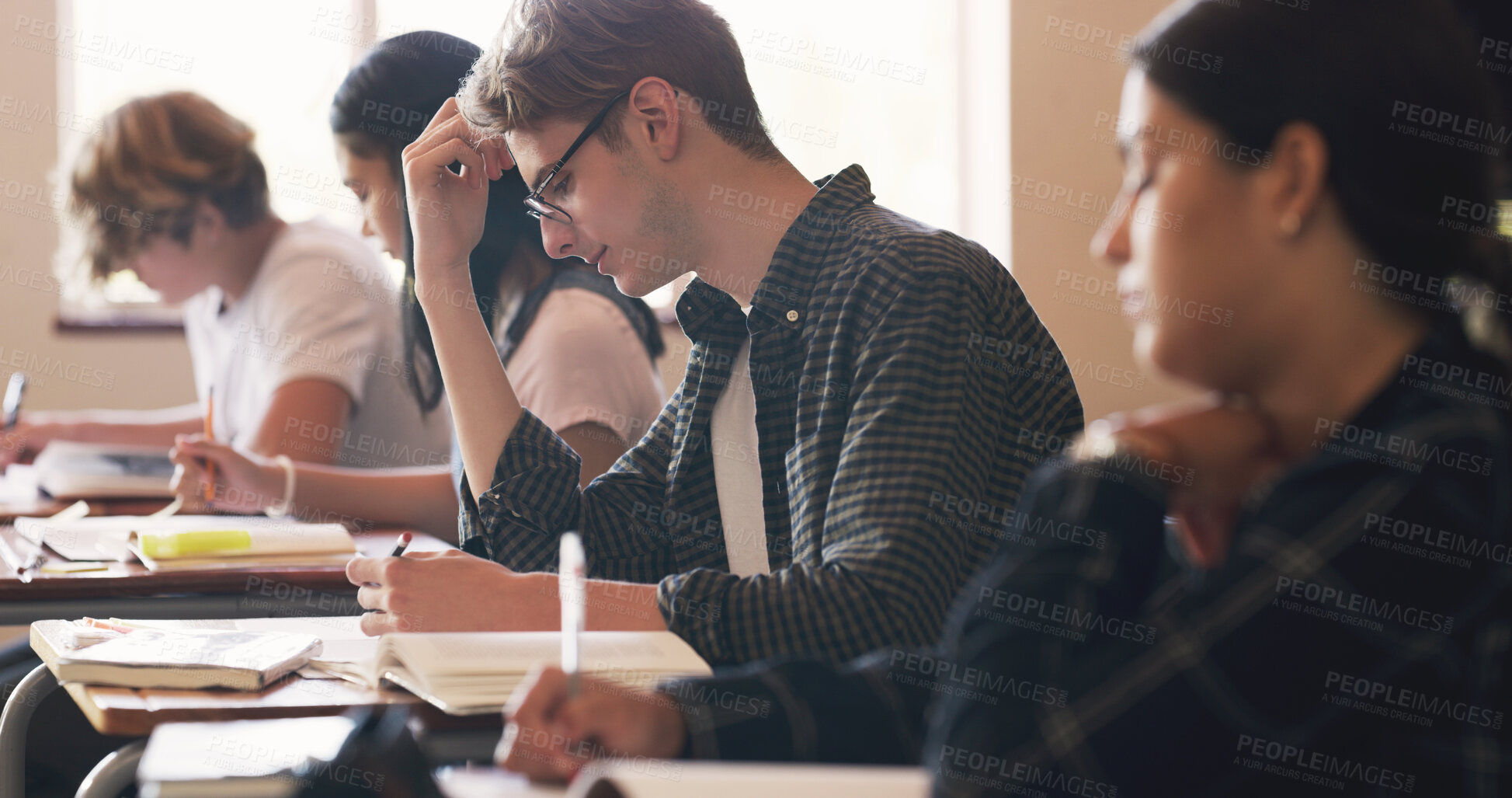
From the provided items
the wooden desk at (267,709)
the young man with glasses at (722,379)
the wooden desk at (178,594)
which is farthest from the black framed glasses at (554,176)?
the wooden desk at (267,709)

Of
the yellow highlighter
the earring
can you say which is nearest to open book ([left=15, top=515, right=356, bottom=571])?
the yellow highlighter

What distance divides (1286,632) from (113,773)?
0.82m

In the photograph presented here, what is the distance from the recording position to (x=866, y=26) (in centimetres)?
426

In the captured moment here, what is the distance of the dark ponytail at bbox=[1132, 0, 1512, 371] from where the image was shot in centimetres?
60

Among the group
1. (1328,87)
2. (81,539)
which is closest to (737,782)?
(1328,87)

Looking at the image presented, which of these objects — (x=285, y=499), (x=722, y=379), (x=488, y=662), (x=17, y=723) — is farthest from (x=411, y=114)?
(x=488, y=662)

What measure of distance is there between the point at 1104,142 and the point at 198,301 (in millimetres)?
2718

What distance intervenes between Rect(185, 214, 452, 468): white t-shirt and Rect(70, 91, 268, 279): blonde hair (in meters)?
0.13

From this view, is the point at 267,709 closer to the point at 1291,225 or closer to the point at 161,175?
the point at 1291,225

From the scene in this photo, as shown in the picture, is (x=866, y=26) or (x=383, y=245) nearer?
(x=383, y=245)

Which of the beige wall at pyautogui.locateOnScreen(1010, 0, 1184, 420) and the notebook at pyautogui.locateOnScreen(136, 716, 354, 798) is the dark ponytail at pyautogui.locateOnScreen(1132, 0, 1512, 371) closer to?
the notebook at pyautogui.locateOnScreen(136, 716, 354, 798)

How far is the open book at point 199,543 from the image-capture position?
1.53m

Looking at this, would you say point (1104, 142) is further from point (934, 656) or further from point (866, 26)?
point (934, 656)

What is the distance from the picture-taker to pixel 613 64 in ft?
4.25
